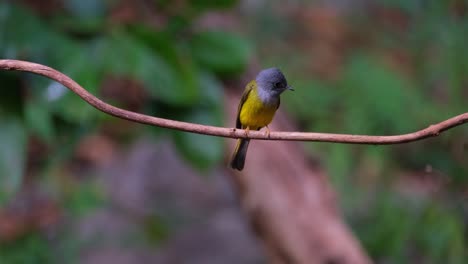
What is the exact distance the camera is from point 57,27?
2824mm

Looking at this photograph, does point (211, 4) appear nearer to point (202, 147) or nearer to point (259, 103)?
point (202, 147)

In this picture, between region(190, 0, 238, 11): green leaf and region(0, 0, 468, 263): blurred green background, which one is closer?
region(0, 0, 468, 263): blurred green background

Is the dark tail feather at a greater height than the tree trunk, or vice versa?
the dark tail feather

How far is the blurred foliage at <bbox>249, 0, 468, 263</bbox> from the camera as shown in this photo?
3.13 m

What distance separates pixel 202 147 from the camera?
2.80m

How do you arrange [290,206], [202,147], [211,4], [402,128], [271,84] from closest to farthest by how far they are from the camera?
[271,84], [202,147], [211,4], [290,206], [402,128]

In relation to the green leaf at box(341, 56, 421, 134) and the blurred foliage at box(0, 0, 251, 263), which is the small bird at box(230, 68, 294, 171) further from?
the green leaf at box(341, 56, 421, 134)

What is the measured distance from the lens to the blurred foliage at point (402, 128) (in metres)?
3.13

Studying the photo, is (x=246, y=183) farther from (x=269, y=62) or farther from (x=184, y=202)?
(x=184, y=202)

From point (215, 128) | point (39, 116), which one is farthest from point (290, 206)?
point (215, 128)

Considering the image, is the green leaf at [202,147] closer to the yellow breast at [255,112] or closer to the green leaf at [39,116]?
the green leaf at [39,116]

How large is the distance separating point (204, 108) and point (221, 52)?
27cm

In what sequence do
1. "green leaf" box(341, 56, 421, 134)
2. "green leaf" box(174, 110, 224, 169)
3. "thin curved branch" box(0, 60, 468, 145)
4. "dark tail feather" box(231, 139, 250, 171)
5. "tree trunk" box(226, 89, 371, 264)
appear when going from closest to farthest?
"thin curved branch" box(0, 60, 468, 145) → "dark tail feather" box(231, 139, 250, 171) → "green leaf" box(174, 110, 224, 169) → "tree trunk" box(226, 89, 371, 264) → "green leaf" box(341, 56, 421, 134)

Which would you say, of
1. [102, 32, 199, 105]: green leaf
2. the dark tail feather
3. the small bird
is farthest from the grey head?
[102, 32, 199, 105]: green leaf
